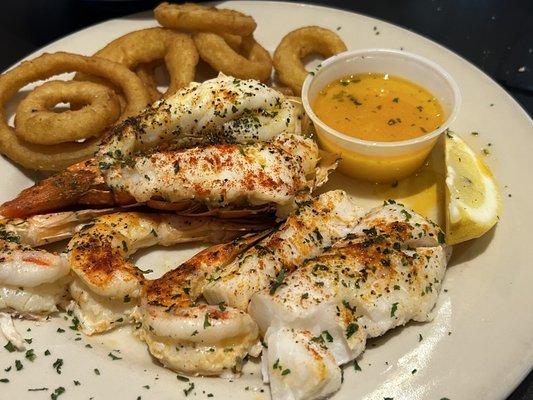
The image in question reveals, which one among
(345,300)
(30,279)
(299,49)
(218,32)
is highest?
(218,32)

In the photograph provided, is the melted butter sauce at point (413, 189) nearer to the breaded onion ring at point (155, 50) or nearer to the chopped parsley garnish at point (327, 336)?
the chopped parsley garnish at point (327, 336)

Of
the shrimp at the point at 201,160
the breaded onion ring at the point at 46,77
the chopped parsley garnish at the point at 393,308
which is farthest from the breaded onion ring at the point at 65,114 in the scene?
the chopped parsley garnish at the point at 393,308

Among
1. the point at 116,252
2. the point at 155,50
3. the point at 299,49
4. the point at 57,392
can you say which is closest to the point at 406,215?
the point at 116,252

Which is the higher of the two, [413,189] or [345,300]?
[345,300]

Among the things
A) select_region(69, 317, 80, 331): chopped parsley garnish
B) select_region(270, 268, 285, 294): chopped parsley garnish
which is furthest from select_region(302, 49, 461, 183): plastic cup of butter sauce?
select_region(69, 317, 80, 331): chopped parsley garnish

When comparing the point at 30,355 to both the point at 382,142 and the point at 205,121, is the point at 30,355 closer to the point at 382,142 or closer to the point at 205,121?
the point at 205,121

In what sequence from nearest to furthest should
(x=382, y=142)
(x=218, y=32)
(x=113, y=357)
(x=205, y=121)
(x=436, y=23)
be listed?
(x=113, y=357), (x=205, y=121), (x=382, y=142), (x=218, y=32), (x=436, y=23)

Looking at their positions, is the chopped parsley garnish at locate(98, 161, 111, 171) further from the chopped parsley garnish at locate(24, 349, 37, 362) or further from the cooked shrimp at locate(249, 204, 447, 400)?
the cooked shrimp at locate(249, 204, 447, 400)
